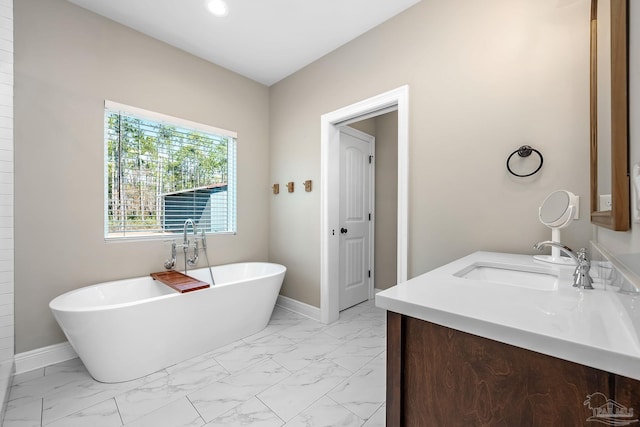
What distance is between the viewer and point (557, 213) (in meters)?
1.40

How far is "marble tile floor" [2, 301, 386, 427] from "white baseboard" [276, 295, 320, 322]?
56 centimetres

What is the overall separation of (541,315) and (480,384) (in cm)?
23

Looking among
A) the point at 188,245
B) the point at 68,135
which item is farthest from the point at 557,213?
the point at 68,135

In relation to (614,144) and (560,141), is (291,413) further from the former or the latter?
(560,141)

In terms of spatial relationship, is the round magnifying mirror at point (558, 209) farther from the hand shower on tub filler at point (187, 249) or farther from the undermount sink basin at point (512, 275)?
the hand shower on tub filler at point (187, 249)

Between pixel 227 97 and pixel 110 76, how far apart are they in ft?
3.63

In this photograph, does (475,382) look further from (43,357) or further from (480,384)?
(43,357)

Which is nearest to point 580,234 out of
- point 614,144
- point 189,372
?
point 614,144

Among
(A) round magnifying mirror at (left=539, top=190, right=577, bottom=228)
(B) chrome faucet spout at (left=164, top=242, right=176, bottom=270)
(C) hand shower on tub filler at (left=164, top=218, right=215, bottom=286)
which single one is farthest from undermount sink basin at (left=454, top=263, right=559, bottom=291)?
(B) chrome faucet spout at (left=164, top=242, right=176, bottom=270)

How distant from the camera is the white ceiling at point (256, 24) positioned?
7.10ft

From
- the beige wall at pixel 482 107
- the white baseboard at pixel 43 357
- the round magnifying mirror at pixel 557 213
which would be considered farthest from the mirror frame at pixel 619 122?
the white baseboard at pixel 43 357

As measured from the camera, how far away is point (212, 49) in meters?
2.74

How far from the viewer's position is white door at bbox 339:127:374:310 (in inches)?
127

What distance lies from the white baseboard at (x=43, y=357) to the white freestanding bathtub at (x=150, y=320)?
0.42m
